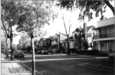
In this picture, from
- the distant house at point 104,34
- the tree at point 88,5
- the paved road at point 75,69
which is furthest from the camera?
the distant house at point 104,34

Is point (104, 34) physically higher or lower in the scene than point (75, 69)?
higher

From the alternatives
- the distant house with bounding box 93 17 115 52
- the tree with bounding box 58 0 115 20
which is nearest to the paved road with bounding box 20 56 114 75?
the tree with bounding box 58 0 115 20

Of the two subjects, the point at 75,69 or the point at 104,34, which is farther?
the point at 104,34

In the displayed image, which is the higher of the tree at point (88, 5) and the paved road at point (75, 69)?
the tree at point (88, 5)

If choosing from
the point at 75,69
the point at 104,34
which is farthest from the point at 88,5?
the point at 104,34

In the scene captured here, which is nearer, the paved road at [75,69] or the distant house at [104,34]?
the paved road at [75,69]

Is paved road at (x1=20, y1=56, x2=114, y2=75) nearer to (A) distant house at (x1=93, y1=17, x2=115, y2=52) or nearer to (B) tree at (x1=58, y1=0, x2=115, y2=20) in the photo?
(B) tree at (x1=58, y1=0, x2=115, y2=20)

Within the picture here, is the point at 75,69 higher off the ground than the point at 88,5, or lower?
lower

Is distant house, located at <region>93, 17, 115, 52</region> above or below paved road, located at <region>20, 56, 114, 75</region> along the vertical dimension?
above

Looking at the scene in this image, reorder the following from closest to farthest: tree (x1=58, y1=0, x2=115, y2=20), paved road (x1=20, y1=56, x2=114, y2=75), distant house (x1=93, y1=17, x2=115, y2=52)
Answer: paved road (x1=20, y1=56, x2=114, y2=75) < tree (x1=58, y1=0, x2=115, y2=20) < distant house (x1=93, y1=17, x2=115, y2=52)

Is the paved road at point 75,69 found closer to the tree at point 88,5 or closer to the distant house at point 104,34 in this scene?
the tree at point 88,5

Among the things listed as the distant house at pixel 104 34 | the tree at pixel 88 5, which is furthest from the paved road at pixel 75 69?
the distant house at pixel 104 34

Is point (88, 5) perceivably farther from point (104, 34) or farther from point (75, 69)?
point (104, 34)

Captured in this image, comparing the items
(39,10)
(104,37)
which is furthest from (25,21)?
(104,37)
